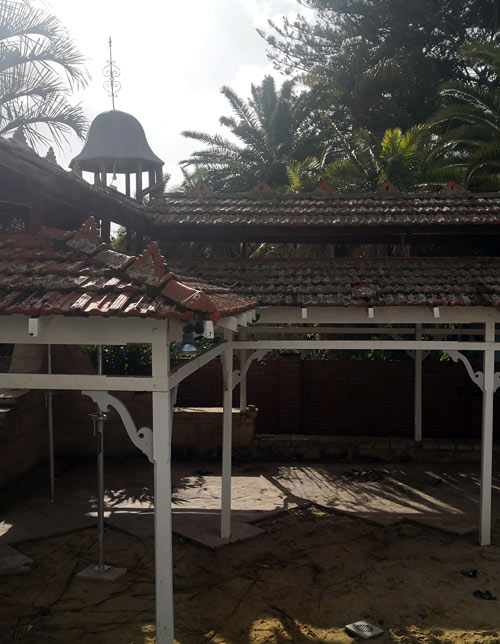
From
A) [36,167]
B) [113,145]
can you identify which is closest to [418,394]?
[113,145]

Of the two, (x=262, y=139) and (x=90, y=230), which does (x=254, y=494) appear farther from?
(x=262, y=139)

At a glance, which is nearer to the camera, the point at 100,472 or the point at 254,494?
the point at 100,472

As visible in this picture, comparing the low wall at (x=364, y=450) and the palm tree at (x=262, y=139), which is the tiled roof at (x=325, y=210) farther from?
the palm tree at (x=262, y=139)

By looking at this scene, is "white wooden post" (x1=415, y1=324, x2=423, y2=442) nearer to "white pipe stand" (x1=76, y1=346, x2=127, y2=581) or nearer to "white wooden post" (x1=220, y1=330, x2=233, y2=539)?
"white wooden post" (x1=220, y1=330, x2=233, y2=539)

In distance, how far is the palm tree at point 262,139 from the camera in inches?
A: 998

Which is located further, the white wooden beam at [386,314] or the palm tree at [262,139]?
the palm tree at [262,139]

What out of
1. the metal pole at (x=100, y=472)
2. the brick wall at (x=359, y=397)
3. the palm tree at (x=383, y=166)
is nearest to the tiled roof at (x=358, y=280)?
the metal pole at (x=100, y=472)

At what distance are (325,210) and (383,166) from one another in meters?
7.36

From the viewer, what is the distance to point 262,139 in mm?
25875

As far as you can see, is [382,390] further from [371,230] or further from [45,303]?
[45,303]

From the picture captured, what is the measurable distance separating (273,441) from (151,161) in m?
6.09

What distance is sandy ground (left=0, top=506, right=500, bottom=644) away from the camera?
5.93m

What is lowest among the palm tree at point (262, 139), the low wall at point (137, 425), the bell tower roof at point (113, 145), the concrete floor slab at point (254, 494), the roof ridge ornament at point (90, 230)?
the concrete floor slab at point (254, 494)

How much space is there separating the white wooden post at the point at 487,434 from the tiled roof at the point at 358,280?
2.29 feet
